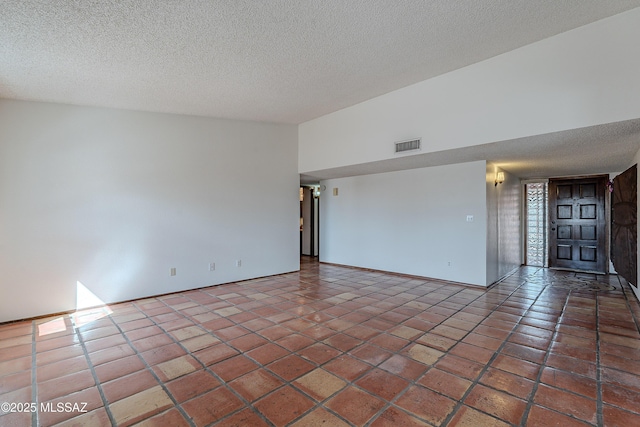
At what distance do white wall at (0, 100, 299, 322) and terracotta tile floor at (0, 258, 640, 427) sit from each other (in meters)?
0.52

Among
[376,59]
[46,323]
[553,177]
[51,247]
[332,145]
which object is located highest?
[376,59]

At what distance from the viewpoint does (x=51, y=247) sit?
378cm

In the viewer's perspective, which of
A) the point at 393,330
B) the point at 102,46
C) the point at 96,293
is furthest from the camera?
the point at 96,293

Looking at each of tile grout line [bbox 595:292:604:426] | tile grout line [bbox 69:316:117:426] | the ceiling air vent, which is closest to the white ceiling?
the ceiling air vent

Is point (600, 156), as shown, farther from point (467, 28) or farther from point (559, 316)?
point (467, 28)

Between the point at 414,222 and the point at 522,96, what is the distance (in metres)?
2.80

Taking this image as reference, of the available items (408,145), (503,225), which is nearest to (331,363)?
(408,145)

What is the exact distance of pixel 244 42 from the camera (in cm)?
290

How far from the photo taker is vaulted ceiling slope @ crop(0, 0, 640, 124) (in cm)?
244

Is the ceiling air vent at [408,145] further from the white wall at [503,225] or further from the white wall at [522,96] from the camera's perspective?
the white wall at [503,225]

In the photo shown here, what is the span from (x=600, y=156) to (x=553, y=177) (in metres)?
2.62

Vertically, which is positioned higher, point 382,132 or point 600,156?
point 382,132

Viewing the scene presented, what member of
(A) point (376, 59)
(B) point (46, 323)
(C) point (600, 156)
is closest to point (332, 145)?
(A) point (376, 59)

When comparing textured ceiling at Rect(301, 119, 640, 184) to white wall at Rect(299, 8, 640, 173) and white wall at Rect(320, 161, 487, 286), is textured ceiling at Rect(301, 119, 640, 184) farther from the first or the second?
white wall at Rect(320, 161, 487, 286)
